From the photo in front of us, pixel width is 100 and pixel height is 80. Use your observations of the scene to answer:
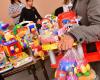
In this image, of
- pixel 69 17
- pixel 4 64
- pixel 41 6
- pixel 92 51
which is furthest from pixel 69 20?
pixel 41 6

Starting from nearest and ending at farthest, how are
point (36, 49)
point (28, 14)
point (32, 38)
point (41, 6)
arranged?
point (36, 49) → point (32, 38) → point (28, 14) → point (41, 6)

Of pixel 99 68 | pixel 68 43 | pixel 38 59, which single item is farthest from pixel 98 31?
pixel 38 59

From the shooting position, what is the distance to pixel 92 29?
42.9 inches

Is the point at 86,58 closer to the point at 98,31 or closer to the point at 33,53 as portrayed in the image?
the point at 98,31

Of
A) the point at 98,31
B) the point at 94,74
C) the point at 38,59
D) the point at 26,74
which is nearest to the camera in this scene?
the point at 98,31

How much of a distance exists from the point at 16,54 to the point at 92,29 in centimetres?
74

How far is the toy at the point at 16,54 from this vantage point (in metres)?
1.57

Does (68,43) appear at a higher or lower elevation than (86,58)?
higher

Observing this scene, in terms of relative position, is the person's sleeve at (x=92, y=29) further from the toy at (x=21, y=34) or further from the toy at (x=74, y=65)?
the toy at (x=21, y=34)

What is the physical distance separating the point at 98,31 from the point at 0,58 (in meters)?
0.75

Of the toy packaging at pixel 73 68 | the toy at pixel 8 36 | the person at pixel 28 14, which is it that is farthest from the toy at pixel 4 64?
the person at pixel 28 14

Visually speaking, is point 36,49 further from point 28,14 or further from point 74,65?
point 28,14

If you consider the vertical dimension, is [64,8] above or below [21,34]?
above

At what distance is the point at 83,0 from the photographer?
4.03 ft
